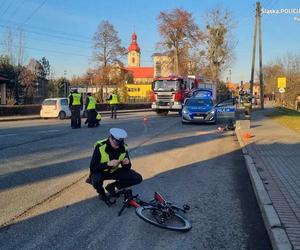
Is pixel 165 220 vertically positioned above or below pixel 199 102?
below

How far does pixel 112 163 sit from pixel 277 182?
11.7ft

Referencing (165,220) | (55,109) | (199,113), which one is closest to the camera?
(165,220)

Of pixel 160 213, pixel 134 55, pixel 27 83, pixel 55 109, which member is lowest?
pixel 160 213

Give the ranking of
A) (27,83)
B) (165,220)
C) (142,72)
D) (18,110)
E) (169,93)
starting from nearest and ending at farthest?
1. (165,220)
2. (169,93)
3. (18,110)
4. (27,83)
5. (142,72)

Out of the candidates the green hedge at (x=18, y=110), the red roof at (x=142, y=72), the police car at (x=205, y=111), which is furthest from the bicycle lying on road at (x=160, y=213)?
the red roof at (x=142, y=72)

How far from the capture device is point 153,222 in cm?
627

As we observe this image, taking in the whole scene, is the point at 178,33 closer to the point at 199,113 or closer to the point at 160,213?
the point at 199,113

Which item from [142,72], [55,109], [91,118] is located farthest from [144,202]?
[142,72]

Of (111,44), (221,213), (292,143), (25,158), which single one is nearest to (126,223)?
(221,213)

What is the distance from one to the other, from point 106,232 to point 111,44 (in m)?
56.1

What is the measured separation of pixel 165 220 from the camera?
633 centimetres

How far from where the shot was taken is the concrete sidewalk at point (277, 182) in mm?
5793

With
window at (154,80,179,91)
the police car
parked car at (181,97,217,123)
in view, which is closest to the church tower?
window at (154,80,179,91)

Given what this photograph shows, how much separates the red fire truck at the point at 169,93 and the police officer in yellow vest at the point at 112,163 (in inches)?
1095
